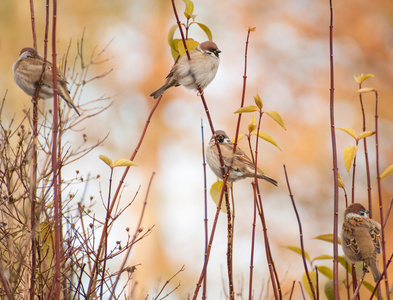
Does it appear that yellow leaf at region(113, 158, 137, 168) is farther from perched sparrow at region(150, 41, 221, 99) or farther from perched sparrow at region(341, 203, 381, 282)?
perched sparrow at region(150, 41, 221, 99)

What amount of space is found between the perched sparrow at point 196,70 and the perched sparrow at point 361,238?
1.19m

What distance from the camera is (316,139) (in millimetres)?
8633

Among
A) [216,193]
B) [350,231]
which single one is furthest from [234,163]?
[216,193]

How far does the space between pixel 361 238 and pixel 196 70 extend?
1355 millimetres

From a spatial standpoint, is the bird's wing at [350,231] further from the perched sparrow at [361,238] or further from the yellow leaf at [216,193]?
the yellow leaf at [216,193]

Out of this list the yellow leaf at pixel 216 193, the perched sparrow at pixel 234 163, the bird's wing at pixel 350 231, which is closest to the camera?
the yellow leaf at pixel 216 193

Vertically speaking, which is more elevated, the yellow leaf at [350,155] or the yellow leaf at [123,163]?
the yellow leaf at [350,155]

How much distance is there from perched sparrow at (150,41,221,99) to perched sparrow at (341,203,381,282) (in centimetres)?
119

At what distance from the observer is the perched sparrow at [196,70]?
9.82 feet

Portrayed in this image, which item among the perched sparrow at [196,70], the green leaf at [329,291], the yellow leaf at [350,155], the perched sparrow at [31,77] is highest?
the perched sparrow at [196,70]

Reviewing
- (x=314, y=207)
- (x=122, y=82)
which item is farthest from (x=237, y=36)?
(x=314, y=207)

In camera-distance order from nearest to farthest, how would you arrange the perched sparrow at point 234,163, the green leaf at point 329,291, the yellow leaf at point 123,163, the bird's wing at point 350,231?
1. the yellow leaf at point 123,163
2. the green leaf at point 329,291
3. the bird's wing at point 350,231
4. the perched sparrow at point 234,163

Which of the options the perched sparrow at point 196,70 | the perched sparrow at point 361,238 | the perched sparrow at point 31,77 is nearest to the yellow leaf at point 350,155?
the perched sparrow at point 361,238

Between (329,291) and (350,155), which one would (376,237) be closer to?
(329,291)
